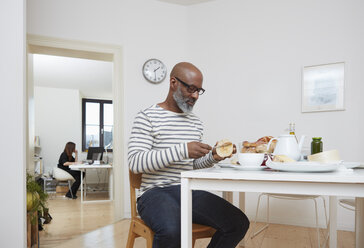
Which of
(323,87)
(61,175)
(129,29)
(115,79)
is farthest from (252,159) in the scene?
(61,175)

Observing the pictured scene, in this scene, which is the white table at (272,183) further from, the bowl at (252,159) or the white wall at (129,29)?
the white wall at (129,29)

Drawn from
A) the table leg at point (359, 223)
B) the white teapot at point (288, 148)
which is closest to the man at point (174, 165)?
the white teapot at point (288, 148)

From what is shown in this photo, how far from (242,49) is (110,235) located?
2477mm

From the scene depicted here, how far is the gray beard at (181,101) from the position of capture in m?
1.58

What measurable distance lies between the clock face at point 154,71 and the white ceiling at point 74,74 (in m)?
2.44

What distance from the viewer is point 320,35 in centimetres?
333

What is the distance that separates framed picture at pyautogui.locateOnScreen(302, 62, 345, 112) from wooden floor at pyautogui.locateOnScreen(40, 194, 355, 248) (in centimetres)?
125

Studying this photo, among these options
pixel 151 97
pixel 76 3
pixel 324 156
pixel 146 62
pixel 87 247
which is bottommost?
pixel 87 247

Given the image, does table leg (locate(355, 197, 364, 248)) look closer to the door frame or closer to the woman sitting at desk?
the door frame

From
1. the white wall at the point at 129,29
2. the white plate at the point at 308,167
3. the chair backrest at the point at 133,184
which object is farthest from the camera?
the white wall at the point at 129,29

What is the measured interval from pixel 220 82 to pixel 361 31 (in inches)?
60.5

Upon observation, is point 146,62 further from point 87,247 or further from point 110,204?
point 110,204

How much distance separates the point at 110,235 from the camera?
306cm

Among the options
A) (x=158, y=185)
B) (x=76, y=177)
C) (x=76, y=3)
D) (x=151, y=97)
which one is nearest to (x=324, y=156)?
(x=158, y=185)
